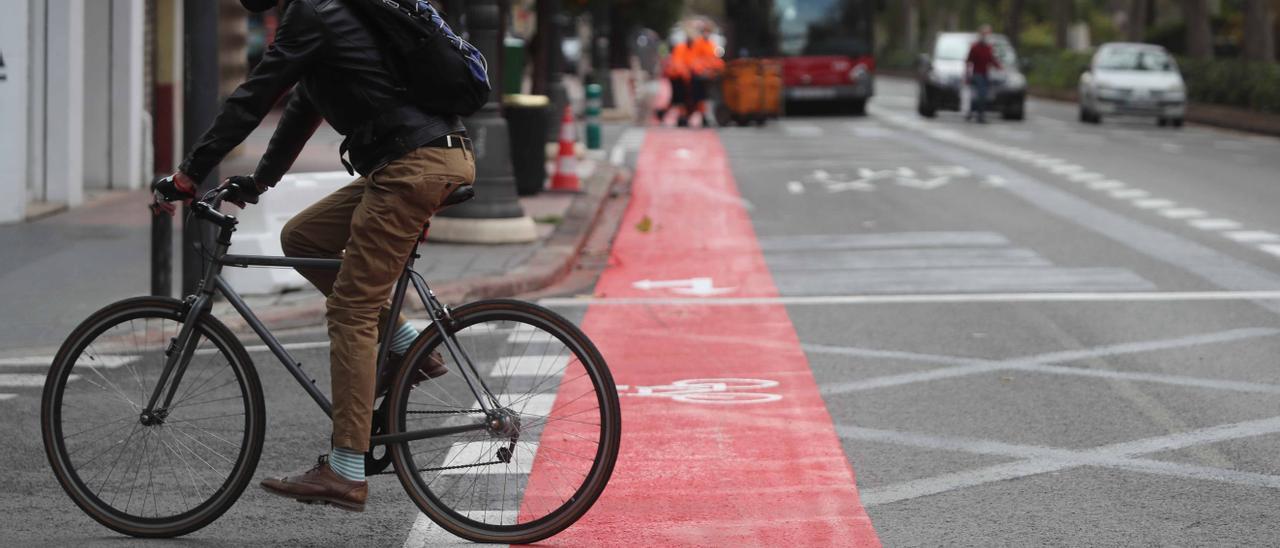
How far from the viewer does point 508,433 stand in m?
5.32

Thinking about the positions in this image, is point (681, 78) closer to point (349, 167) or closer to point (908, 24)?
point (349, 167)

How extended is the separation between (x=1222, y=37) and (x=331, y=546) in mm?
63981

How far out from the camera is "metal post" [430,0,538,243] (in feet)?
45.0

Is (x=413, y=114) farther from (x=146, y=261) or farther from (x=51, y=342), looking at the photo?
(x=146, y=261)

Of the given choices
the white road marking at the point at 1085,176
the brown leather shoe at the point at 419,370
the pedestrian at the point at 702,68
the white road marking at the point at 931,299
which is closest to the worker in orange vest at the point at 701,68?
the pedestrian at the point at 702,68

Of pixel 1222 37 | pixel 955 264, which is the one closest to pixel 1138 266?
pixel 955 264

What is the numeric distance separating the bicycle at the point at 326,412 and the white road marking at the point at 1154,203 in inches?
509

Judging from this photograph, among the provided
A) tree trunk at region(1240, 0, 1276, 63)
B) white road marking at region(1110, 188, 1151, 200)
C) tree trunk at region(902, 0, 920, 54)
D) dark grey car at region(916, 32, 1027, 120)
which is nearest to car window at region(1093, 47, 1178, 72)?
dark grey car at region(916, 32, 1027, 120)

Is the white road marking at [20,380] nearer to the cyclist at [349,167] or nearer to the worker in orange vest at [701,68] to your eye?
the cyclist at [349,167]

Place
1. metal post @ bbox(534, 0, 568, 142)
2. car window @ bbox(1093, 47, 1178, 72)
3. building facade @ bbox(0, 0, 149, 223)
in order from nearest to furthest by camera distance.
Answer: building facade @ bbox(0, 0, 149, 223) → metal post @ bbox(534, 0, 568, 142) → car window @ bbox(1093, 47, 1178, 72)

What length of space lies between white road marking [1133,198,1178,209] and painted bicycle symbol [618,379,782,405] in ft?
32.7

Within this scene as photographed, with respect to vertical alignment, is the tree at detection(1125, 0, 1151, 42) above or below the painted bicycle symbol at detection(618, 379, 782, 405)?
above

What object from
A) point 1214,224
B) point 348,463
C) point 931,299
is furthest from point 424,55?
point 1214,224

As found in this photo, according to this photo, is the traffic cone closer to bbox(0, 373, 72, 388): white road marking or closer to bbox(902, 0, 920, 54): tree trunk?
bbox(0, 373, 72, 388): white road marking
